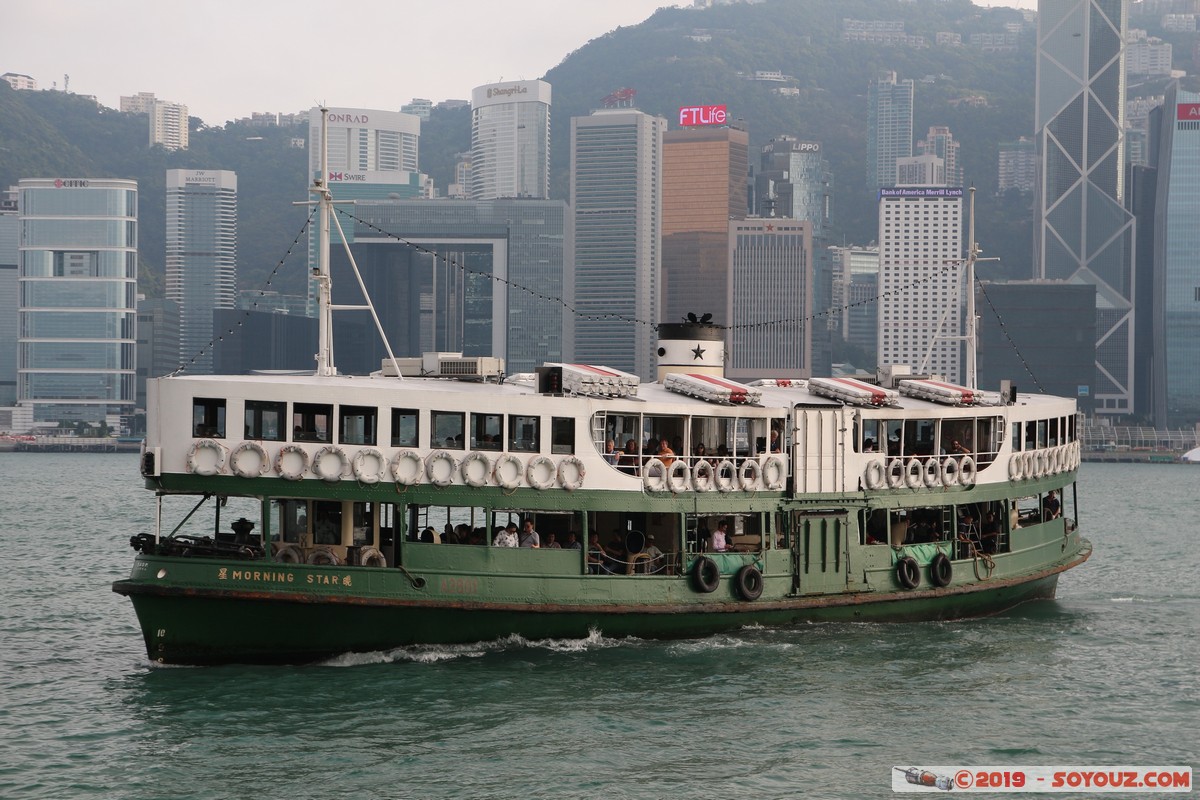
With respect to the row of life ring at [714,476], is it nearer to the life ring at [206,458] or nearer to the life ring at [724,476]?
the life ring at [724,476]

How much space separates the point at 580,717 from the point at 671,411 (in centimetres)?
607

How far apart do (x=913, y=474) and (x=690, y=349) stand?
561 cm

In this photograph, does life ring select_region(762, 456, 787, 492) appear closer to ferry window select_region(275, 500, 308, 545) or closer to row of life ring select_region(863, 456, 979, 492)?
row of life ring select_region(863, 456, 979, 492)

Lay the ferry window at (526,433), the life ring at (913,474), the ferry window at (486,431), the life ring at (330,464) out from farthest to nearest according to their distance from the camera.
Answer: the life ring at (913,474) < the ferry window at (526,433) < the ferry window at (486,431) < the life ring at (330,464)

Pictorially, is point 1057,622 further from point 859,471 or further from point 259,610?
point 259,610

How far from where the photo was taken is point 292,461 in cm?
2214

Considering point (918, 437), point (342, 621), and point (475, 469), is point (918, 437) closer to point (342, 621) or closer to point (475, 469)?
point (475, 469)

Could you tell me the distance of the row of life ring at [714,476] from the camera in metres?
24.4

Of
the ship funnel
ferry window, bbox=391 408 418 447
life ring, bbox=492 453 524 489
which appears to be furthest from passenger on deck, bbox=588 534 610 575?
the ship funnel

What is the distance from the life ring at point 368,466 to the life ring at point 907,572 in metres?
9.97

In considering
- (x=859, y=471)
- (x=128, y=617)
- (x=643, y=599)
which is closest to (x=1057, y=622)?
(x=859, y=471)

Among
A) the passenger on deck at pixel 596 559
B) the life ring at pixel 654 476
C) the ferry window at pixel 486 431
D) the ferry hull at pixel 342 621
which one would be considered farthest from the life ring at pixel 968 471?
the ferry window at pixel 486 431

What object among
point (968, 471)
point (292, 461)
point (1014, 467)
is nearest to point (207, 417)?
point (292, 461)

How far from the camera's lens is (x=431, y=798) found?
1733 centimetres
